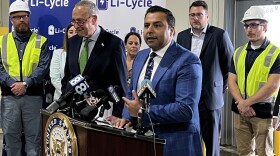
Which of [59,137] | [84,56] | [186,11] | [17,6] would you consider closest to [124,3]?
[17,6]

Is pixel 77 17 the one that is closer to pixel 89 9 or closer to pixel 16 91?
pixel 89 9

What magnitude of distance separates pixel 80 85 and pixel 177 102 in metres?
0.52

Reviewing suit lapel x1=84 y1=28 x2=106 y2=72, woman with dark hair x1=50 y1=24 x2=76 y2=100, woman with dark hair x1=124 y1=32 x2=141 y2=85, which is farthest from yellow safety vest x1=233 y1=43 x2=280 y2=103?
woman with dark hair x1=50 y1=24 x2=76 y2=100

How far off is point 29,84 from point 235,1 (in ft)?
10.6

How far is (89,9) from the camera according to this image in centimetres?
318

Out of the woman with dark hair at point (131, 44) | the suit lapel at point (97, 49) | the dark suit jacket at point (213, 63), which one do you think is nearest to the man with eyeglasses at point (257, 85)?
the dark suit jacket at point (213, 63)

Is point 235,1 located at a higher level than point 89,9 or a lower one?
higher

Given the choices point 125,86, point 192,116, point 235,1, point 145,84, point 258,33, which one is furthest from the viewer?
point 235,1

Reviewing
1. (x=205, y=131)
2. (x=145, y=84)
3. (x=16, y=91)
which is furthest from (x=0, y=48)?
(x=145, y=84)

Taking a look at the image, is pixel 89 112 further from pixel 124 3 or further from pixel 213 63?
pixel 124 3

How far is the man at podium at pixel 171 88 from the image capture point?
2338 mm

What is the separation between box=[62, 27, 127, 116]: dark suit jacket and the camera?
3281 mm

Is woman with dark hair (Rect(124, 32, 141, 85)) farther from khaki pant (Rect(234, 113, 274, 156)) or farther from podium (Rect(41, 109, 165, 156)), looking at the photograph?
podium (Rect(41, 109, 165, 156))

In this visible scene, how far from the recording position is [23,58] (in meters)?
4.37
